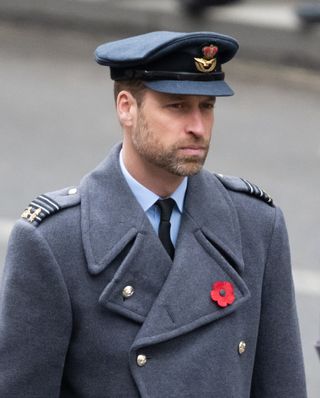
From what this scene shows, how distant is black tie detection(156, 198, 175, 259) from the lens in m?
3.73

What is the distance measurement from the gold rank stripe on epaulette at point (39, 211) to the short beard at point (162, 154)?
274mm

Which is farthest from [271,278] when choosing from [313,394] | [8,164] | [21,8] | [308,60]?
[21,8]

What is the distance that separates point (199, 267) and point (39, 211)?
458 millimetres

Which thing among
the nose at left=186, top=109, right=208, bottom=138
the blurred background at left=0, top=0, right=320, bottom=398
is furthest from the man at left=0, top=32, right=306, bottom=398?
the blurred background at left=0, top=0, right=320, bottom=398

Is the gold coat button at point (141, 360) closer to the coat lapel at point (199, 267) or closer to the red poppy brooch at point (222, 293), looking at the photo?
the coat lapel at point (199, 267)

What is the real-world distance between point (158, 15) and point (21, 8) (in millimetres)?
1498

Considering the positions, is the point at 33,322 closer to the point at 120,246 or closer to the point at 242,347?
the point at 120,246

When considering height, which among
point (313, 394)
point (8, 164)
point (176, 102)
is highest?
point (176, 102)

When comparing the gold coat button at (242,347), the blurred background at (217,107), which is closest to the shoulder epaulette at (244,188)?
the gold coat button at (242,347)

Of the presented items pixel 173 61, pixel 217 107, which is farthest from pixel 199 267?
pixel 217 107

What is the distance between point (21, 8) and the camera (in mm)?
14125

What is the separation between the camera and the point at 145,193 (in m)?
3.74

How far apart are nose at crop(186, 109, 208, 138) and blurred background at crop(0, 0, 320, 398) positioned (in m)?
4.69

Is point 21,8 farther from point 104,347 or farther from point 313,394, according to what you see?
point 104,347
